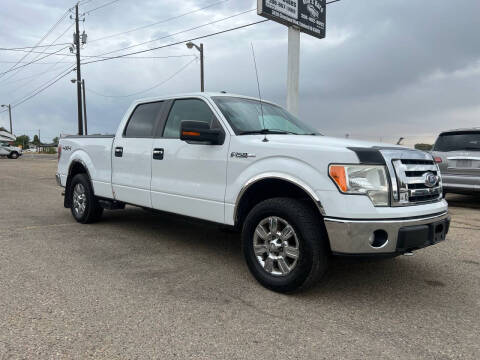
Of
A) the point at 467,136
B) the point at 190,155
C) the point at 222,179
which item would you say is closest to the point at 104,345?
the point at 222,179

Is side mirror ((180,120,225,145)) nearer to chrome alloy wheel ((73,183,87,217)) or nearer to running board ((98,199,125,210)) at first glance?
running board ((98,199,125,210))

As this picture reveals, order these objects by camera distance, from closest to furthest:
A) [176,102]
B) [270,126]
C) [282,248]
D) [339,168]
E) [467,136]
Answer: [339,168] < [282,248] < [270,126] < [176,102] < [467,136]

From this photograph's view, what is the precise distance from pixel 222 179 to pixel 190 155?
1.82 ft

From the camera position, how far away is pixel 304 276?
3.34 m

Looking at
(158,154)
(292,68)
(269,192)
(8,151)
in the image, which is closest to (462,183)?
(269,192)

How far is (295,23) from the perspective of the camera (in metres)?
13.3

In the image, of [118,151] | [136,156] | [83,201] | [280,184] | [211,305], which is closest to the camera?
[211,305]

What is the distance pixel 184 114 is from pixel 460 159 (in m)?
6.16

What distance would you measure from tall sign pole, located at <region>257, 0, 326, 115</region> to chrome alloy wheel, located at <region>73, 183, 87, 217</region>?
28.3 ft

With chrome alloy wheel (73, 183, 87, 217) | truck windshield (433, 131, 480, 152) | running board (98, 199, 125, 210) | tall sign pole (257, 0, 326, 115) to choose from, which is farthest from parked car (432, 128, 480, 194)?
chrome alloy wheel (73, 183, 87, 217)

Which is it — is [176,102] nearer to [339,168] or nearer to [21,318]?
[339,168]

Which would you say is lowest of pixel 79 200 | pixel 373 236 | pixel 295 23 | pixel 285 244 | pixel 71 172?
pixel 79 200

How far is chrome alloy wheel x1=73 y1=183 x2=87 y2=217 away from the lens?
6344 mm

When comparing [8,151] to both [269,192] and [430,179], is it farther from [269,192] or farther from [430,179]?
[430,179]
